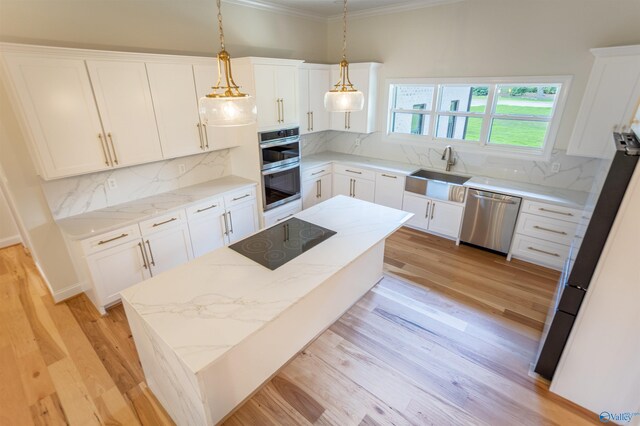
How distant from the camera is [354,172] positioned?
4762 millimetres

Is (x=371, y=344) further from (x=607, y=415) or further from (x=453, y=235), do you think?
(x=453, y=235)

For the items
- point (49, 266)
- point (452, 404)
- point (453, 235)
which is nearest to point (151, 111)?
point (49, 266)

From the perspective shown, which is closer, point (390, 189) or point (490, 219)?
point (490, 219)

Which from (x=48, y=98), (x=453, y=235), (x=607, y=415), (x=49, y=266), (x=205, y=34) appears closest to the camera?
(x=607, y=415)

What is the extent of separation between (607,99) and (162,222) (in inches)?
173

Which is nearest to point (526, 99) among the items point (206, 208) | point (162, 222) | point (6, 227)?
point (206, 208)

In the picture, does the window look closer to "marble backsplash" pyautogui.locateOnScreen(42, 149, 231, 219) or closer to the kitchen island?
the kitchen island

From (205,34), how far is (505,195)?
3.89 metres

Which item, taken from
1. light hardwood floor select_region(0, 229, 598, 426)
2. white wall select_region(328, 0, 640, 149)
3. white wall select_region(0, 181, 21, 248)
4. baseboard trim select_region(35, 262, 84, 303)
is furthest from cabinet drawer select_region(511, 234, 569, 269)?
white wall select_region(0, 181, 21, 248)

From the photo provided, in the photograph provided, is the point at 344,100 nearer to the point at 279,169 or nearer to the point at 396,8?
the point at 279,169

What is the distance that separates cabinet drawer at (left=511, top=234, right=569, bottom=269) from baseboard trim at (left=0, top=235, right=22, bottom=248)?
21.0 ft

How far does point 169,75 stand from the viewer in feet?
9.98

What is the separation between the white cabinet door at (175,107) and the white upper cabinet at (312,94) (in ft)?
5.20

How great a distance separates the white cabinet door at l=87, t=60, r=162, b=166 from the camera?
2.66 m
